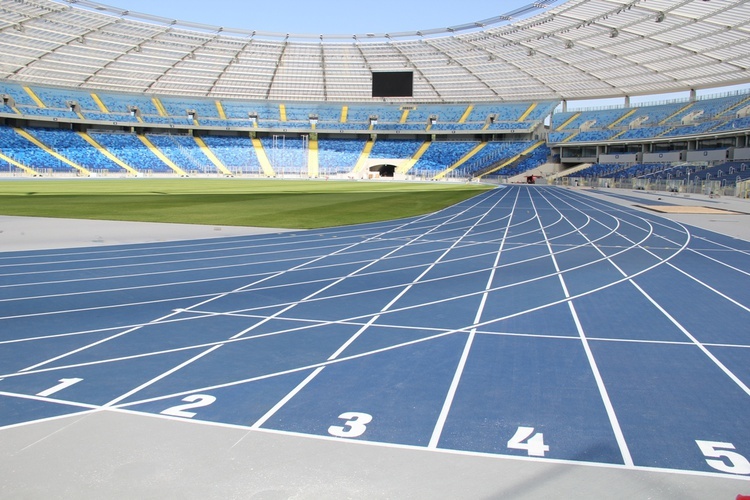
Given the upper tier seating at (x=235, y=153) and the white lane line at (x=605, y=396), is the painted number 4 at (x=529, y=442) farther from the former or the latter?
the upper tier seating at (x=235, y=153)

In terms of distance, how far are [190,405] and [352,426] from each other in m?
1.39

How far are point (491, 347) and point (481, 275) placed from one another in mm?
4462

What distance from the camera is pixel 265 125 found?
80875 mm

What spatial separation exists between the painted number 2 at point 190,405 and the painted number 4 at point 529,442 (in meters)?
2.47

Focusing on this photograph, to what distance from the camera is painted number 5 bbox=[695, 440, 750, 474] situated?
3967 mm

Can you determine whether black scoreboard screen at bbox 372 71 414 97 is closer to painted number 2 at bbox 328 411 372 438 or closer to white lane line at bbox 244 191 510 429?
white lane line at bbox 244 191 510 429

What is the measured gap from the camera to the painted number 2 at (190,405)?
4719mm

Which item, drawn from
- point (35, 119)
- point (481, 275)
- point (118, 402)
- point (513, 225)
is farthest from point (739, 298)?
point (35, 119)

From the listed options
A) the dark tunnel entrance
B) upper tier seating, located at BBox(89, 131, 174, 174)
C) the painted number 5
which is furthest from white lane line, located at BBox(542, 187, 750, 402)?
the dark tunnel entrance

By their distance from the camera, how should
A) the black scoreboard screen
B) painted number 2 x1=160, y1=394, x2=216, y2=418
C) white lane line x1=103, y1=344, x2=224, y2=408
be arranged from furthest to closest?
the black scoreboard screen, white lane line x1=103, y1=344, x2=224, y2=408, painted number 2 x1=160, y1=394, x2=216, y2=418

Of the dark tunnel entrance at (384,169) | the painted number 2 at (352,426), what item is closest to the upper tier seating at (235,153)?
the dark tunnel entrance at (384,169)

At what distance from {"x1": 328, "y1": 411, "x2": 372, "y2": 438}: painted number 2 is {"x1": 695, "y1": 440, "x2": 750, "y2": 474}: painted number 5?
2.41 meters

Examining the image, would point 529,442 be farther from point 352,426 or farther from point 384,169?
point 384,169

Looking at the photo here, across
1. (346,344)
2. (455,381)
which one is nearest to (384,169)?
(346,344)
